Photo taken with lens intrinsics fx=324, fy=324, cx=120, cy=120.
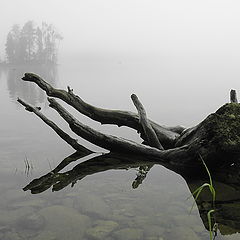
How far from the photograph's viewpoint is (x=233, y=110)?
20.0ft

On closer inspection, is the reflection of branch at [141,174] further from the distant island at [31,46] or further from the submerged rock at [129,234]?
the distant island at [31,46]

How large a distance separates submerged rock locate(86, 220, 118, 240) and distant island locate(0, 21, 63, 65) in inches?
3852

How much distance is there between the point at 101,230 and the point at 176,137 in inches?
151

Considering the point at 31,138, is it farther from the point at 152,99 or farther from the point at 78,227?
the point at 152,99

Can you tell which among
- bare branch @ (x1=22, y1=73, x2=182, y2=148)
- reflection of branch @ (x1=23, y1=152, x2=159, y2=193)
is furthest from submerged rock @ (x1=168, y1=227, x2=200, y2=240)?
bare branch @ (x1=22, y1=73, x2=182, y2=148)

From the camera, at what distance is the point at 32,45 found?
10012 cm

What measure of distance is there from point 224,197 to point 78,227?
2509mm

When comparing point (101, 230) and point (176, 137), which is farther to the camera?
point (176, 137)

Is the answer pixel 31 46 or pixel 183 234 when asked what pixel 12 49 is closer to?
pixel 31 46

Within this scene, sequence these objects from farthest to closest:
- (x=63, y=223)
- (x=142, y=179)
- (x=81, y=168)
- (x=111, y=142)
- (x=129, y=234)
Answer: (x=111, y=142)
(x=81, y=168)
(x=142, y=179)
(x=63, y=223)
(x=129, y=234)

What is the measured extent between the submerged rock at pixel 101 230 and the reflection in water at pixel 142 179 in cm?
135

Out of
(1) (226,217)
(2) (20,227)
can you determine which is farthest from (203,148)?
(2) (20,227)

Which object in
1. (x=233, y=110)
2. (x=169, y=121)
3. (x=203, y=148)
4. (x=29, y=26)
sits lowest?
(x=169, y=121)

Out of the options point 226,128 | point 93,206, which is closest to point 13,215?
point 93,206
